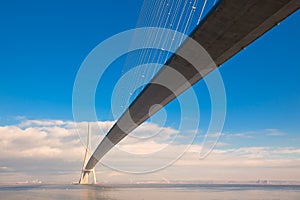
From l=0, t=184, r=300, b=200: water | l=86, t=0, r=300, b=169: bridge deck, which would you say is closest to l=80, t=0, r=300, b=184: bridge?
l=86, t=0, r=300, b=169: bridge deck

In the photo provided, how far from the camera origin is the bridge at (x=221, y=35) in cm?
939

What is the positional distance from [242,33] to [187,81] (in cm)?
607

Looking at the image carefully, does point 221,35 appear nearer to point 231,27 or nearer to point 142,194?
point 231,27

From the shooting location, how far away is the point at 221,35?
1151 centimetres

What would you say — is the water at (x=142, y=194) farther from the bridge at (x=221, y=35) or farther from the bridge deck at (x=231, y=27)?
the bridge deck at (x=231, y=27)

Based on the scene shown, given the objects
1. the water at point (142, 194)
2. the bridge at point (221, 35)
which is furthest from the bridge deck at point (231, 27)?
the water at point (142, 194)

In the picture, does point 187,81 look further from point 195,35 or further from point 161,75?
point 195,35

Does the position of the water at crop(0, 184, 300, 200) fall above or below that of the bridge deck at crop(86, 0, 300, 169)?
below

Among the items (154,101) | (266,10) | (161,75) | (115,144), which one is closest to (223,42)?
(266,10)

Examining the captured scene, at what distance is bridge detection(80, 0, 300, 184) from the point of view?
9.39m

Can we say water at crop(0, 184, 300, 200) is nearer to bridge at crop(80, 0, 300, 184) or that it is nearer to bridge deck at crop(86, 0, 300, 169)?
bridge at crop(80, 0, 300, 184)

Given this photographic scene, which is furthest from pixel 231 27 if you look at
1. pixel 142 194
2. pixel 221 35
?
pixel 142 194

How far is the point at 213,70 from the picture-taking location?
1527 cm

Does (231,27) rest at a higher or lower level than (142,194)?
higher
